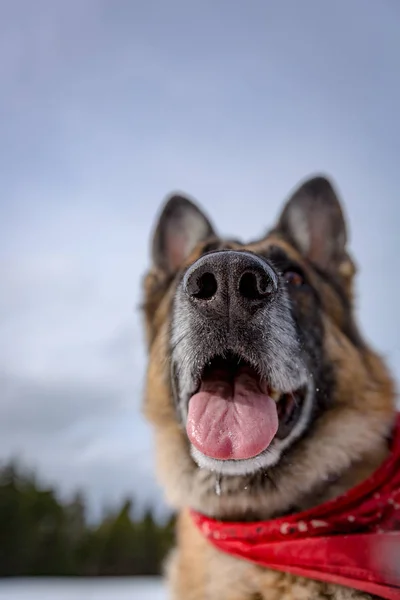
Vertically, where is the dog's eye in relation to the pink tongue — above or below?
above

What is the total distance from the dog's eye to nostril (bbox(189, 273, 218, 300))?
111 cm

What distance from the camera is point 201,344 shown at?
2801 millimetres

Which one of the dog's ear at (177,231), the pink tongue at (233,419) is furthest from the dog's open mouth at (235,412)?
the dog's ear at (177,231)

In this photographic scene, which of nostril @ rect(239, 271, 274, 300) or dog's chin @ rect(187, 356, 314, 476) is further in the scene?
dog's chin @ rect(187, 356, 314, 476)

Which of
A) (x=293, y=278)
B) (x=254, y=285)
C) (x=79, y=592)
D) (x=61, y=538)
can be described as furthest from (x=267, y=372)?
(x=61, y=538)

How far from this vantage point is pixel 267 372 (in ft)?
9.27

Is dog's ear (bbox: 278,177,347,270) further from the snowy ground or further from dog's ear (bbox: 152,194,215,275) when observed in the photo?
the snowy ground

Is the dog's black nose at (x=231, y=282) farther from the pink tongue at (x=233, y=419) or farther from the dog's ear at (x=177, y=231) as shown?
the dog's ear at (x=177, y=231)

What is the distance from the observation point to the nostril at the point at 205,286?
2.55 meters

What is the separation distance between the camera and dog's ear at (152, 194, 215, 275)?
15.0 feet

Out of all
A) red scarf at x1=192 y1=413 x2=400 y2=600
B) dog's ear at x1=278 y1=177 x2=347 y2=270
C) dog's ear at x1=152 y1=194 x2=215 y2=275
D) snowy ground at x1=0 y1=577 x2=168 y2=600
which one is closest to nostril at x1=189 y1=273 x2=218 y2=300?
red scarf at x1=192 y1=413 x2=400 y2=600

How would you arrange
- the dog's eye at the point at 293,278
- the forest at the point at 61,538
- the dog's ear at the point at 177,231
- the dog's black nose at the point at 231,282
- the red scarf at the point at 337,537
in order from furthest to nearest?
1. the forest at the point at 61,538
2. the dog's ear at the point at 177,231
3. the dog's eye at the point at 293,278
4. the red scarf at the point at 337,537
5. the dog's black nose at the point at 231,282

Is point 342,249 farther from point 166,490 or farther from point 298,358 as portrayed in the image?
point 166,490

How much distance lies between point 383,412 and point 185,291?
159 cm
